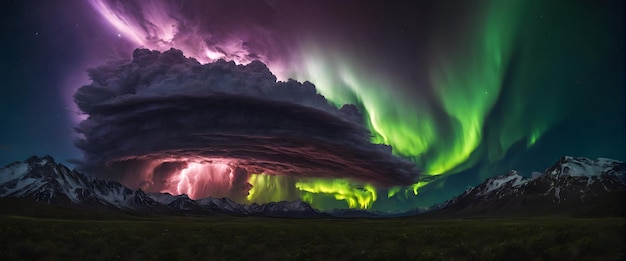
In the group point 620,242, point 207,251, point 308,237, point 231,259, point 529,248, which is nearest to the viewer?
point 620,242

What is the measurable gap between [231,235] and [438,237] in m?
20.7

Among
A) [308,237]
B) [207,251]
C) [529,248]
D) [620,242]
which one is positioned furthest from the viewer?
[308,237]

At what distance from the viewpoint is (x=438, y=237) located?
34250mm

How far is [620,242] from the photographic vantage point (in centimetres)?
2534

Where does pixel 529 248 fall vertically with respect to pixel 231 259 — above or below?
above

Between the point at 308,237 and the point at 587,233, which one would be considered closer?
→ the point at 587,233

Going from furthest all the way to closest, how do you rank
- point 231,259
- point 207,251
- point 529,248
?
1. point 207,251
2. point 231,259
3. point 529,248

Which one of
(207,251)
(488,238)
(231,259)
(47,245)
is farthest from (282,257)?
(47,245)

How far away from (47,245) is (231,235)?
15.9 m

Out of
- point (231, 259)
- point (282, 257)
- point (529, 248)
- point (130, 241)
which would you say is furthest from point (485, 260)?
point (130, 241)

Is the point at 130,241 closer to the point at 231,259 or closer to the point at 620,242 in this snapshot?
the point at 231,259

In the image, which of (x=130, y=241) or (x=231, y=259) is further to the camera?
(x=130, y=241)

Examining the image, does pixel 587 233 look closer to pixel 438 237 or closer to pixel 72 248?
pixel 438 237

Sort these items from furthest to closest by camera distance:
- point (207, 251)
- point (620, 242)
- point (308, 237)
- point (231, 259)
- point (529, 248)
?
point (308, 237), point (207, 251), point (231, 259), point (529, 248), point (620, 242)
